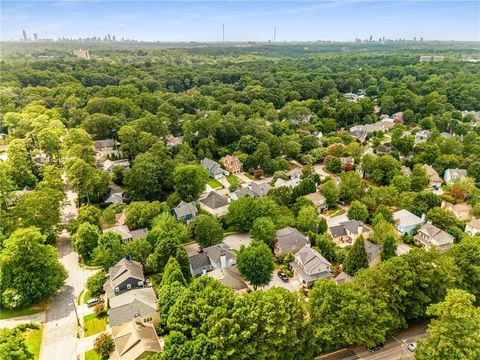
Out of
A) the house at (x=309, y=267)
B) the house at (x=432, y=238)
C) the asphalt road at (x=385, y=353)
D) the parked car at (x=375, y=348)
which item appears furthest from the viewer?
the house at (x=432, y=238)

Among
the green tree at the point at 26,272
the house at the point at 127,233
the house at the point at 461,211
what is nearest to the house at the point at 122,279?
the green tree at the point at 26,272

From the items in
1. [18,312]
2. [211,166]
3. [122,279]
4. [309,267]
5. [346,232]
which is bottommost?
[18,312]

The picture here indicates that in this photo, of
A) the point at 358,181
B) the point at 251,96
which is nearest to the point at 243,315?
the point at 358,181

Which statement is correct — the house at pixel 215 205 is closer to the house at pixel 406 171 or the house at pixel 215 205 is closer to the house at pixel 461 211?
the house at pixel 461 211

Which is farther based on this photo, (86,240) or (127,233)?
(127,233)

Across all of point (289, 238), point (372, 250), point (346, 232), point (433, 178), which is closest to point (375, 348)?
point (372, 250)

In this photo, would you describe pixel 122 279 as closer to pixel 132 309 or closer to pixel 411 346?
pixel 132 309
